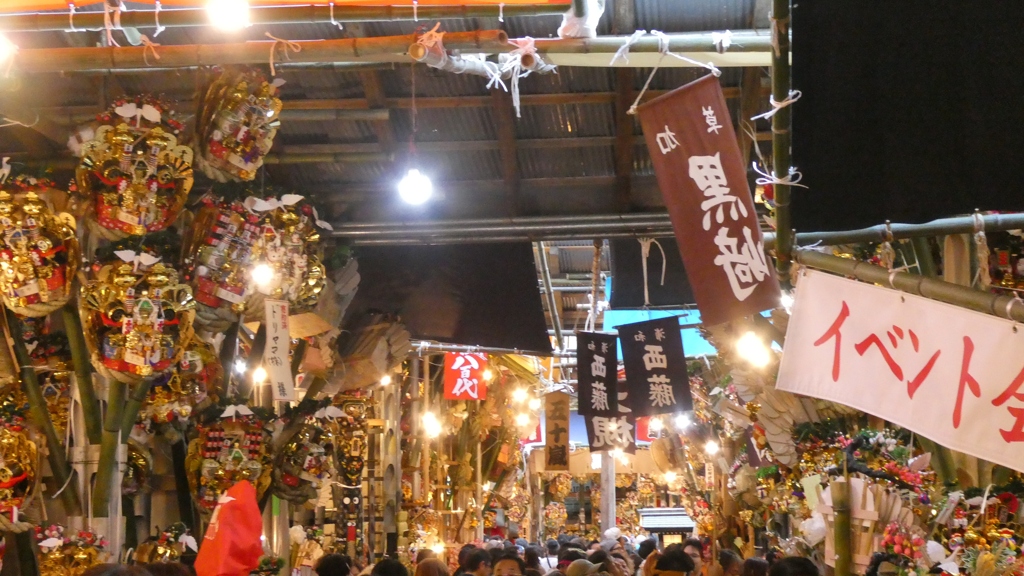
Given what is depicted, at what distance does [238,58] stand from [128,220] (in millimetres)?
1610

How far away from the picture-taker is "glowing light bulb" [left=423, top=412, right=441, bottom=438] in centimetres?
1527

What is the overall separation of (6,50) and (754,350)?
6.11 metres

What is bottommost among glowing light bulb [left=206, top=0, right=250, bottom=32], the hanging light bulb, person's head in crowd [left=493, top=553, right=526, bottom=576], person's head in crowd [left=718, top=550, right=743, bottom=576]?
person's head in crowd [left=718, top=550, right=743, bottom=576]

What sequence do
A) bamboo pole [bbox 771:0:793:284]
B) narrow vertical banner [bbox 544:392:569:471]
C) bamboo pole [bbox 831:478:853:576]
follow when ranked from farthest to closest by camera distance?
narrow vertical banner [bbox 544:392:569:471] → bamboo pole [bbox 831:478:853:576] → bamboo pole [bbox 771:0:793:284]

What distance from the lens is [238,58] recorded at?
5.93 meters

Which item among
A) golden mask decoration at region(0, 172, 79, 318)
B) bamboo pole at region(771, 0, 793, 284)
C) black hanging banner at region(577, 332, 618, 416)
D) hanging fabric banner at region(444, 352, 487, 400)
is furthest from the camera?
hanging fabric banner at region(444, 352, 487, 400)

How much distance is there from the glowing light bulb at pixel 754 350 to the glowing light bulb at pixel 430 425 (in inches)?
291

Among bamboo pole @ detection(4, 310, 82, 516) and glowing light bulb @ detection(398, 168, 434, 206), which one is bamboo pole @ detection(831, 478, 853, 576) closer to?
glowing light bulb @ detection(398, 168, 434, 206)

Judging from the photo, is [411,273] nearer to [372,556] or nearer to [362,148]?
[362,148]

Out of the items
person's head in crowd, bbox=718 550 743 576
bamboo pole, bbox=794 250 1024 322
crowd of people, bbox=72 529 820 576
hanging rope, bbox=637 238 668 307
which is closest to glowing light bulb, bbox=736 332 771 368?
hanging rope, bbox=637 238 668 307

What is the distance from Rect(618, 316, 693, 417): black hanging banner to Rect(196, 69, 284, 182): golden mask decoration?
15.9 feet

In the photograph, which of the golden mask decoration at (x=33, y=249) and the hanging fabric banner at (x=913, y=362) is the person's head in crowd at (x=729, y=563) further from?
the golden mask decoration at (x=33, y=249)

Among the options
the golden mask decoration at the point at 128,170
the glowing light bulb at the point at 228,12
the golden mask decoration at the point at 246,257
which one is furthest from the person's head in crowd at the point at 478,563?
the glowing light bulb at the point at 228,12

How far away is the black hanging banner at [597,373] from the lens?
1121 cm
